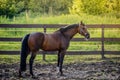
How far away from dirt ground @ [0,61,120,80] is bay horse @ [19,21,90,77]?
337 millimetres

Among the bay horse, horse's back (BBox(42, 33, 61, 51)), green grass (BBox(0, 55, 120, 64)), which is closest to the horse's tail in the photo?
the bay horse

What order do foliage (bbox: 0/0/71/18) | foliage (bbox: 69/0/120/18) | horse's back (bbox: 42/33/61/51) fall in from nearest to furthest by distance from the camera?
horse's back (bbox: 42/33/61/51)
foliage (bbox: 69/0/120/18)
foliage (bbox: 0/0/71/18)

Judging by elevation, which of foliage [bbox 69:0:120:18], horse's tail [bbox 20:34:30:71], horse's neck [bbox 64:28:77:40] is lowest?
foliage [bbox 69:0:120:18]

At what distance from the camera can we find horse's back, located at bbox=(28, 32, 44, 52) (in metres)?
8.14

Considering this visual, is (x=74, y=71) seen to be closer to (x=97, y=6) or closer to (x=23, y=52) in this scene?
(x=23, y=52)

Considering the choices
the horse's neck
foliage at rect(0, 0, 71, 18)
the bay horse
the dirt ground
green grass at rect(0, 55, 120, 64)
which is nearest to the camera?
the dirt ground

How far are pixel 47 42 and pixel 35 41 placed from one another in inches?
18.6

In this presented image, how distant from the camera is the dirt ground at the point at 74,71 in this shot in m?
7.99

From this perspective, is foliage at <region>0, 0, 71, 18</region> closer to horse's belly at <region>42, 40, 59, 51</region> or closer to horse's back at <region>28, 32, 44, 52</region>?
horse's belly at <region>42, 40, 59, 51</region>

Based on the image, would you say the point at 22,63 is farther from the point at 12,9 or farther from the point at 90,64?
the point at 12,9

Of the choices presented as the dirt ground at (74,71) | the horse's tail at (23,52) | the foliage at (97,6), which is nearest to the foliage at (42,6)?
the foliage at (97,6)

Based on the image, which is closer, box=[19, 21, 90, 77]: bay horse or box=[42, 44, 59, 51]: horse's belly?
box=[19, 21, 90, 77]: bay horse

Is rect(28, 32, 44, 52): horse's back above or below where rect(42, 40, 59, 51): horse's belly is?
above

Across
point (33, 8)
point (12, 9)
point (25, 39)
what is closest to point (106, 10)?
point (12, 9)
